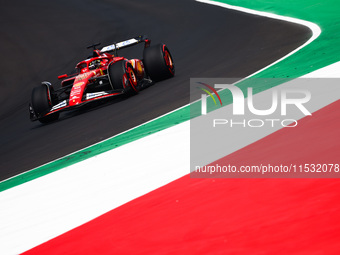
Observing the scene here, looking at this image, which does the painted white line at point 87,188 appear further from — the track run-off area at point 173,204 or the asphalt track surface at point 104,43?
the asphalt track surface at point 104,43

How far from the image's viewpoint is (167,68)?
10992 mm

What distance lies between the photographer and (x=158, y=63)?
11023mm

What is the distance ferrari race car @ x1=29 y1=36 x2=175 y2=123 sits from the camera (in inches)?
392

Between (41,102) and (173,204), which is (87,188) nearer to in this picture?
(173,204)

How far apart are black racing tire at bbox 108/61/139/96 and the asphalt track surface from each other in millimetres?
271

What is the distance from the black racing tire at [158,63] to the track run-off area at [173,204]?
5.16m

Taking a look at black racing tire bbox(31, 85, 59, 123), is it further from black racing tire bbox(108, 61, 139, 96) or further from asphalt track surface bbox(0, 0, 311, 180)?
black racing tire bbox(108, 61, 139, 96)

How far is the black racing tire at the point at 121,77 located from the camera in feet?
32.7

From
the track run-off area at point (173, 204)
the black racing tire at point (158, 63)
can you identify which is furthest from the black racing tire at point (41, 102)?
the track run-off area at point (173, 204)

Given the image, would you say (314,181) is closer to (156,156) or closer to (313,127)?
(313,127)

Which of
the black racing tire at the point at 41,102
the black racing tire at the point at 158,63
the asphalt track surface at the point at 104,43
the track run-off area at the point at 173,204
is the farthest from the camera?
the black racing tire at the point at 158,63

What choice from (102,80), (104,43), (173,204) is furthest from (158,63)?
(104,43)

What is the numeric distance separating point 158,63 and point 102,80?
4.09ft

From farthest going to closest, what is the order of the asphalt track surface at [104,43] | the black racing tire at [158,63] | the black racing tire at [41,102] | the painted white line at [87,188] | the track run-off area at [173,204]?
1. the black racing tire at [158,63]
2. the black racing tire at [41,102]
3. the asphalt track surface at [104,43]
4. the painted white line at [87,188]
5. the track run-off area at [173,204]
